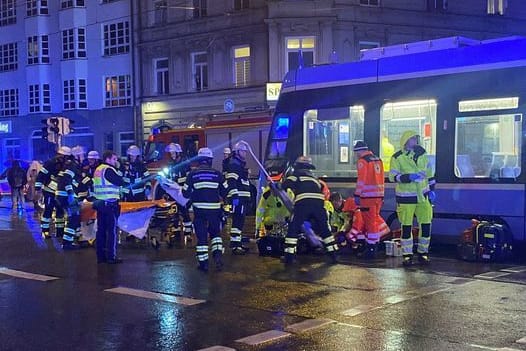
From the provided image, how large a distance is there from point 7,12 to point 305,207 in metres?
37.6

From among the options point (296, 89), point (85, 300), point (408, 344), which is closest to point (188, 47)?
point (296, 89)

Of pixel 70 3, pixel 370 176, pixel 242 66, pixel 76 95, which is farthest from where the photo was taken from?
pixel 70 3

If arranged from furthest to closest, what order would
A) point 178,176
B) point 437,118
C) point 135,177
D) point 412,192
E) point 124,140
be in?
point 124,140, point 135,177, point 178,176, point 437,118, point 412,192

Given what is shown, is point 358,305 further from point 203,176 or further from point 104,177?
point 104,177

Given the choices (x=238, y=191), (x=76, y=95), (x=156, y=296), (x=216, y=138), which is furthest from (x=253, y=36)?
(x=156, y=296)

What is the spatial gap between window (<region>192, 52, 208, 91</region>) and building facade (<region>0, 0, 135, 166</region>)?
4.53 metres

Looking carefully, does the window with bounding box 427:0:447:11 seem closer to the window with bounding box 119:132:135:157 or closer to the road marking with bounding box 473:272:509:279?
the window with bounding box 119:132:135:157

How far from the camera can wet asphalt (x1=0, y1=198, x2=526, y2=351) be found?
6.34 m

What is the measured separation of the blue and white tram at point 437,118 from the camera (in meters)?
10.7

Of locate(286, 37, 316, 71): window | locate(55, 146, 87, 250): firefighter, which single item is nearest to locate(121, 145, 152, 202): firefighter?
locate(55, 146, 87, 250): firefighter

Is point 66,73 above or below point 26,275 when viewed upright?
above

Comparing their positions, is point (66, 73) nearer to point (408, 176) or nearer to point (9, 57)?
point (9, 57)

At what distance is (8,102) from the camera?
41.5 m

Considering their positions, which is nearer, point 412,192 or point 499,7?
point 412,192
